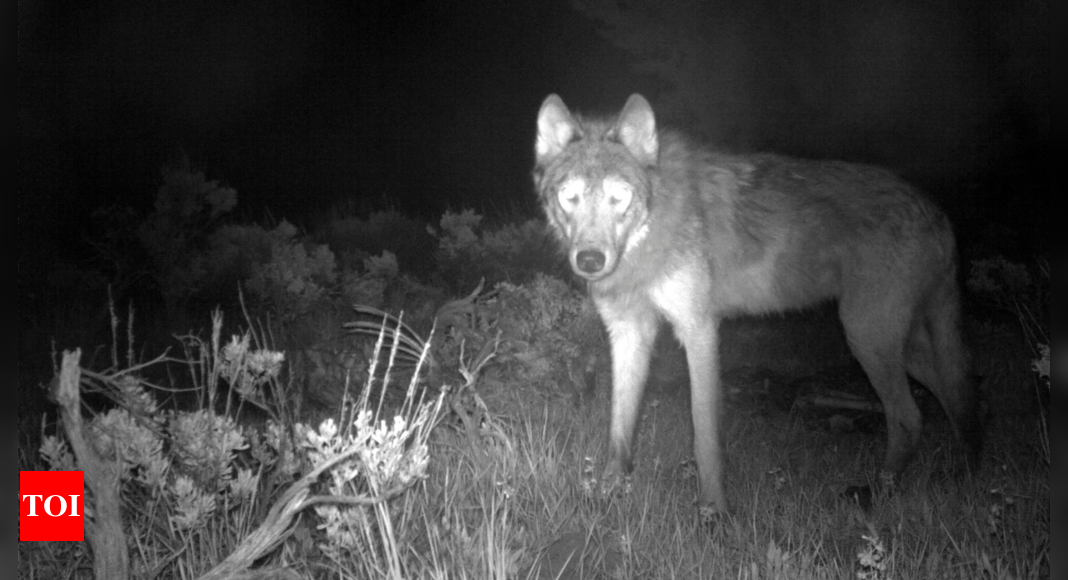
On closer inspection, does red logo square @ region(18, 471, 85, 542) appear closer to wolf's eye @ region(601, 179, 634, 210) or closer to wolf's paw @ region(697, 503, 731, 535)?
wolf's paw @ region(697, 503, 731, 535)

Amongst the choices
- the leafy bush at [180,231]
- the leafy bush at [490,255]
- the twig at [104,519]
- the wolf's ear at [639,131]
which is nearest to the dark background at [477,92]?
the leafy bush at [180,231]

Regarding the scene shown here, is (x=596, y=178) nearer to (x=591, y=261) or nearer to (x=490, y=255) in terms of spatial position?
(x=591, y=261)

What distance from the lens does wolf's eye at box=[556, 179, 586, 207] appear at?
168 inches

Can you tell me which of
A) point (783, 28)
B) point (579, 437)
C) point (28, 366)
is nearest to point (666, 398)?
point (579, 437)

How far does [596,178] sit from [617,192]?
136mm

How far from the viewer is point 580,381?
5.90 metres

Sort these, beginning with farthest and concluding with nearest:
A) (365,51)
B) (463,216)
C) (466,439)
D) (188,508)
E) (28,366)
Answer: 1. (365,51)
2. (463,216)
3. (28,366)
4. (466,439)
5. (188,508)

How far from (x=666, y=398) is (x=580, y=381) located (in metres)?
0.72

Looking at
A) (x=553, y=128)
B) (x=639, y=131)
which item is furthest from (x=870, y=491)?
(x=553, y=128)

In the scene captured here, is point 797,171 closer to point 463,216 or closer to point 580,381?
point 580,381

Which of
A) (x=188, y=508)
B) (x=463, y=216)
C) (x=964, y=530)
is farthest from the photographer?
(x=463, y=216)

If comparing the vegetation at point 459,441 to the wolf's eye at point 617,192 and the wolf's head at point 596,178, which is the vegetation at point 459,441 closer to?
the wolf's head at point 596,178

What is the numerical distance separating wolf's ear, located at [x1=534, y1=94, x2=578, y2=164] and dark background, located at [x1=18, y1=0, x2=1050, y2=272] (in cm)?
622

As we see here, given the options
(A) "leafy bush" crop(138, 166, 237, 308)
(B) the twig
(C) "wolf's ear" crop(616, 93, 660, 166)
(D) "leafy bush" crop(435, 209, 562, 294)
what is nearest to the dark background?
(A) "leafy bush" crop(138, 166, 237, 308)
